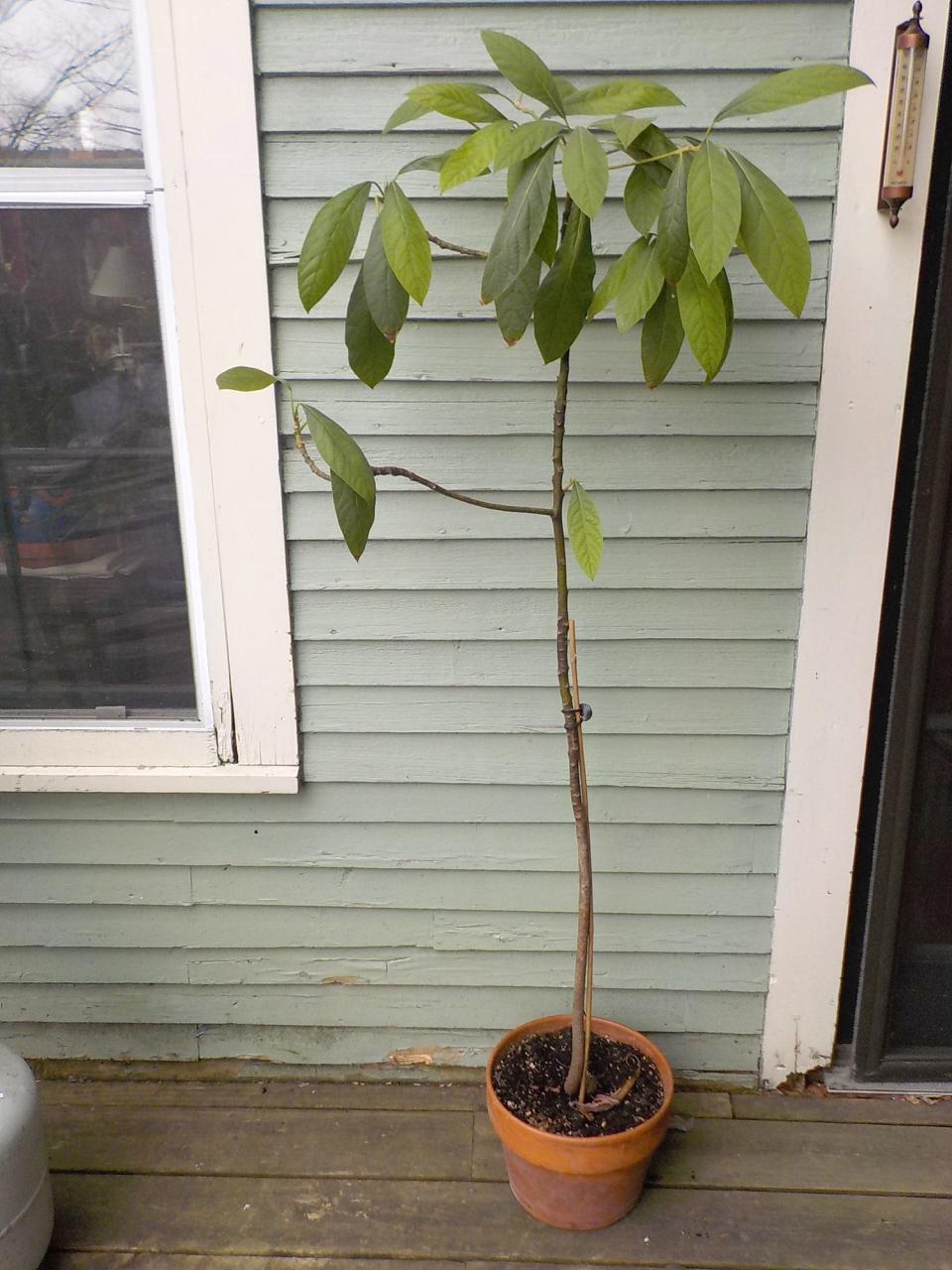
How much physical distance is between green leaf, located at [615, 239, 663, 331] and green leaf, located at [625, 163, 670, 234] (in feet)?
0.11

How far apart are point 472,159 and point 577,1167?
60.1 inches

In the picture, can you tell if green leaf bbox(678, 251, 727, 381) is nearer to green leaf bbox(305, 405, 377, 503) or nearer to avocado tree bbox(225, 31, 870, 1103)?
avocado tree bbox(225, 31, 870, 1103)

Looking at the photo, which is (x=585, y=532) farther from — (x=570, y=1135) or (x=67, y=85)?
(x=67, y=85)

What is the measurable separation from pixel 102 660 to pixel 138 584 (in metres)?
0.17

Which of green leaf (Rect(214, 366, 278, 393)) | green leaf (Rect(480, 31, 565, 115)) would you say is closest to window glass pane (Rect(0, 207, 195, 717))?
green leaf (Rect(214, 366, 278, 393))

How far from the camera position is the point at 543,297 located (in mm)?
1322

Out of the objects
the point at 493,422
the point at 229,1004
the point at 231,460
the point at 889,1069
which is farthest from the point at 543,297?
the point at 889,1069

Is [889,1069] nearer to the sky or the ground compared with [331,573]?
nearer to the ground

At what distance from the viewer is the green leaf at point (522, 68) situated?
1.21 meters

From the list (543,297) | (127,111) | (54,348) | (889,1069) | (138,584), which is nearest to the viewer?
(543,297)

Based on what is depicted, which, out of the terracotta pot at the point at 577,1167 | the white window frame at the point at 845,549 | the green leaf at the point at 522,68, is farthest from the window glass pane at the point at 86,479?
the white window frame at the point at 845,549

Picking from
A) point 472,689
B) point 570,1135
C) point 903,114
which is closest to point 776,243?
point 903,114

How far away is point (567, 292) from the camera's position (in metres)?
1.32

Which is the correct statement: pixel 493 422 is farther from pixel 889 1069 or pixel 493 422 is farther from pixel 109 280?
pixel 889 1069
